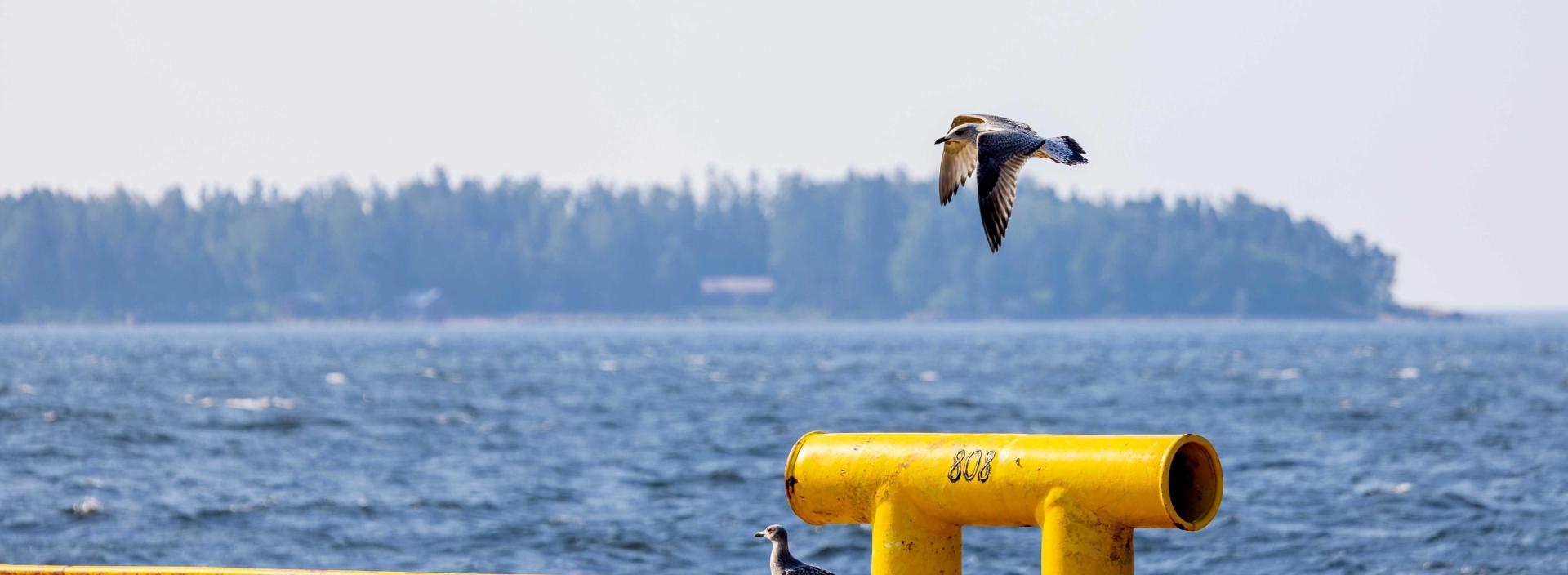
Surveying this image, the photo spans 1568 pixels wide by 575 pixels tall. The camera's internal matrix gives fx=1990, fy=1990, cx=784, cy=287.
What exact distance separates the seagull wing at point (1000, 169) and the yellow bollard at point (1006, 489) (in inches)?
105

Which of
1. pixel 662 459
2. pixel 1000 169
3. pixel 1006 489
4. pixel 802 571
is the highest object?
pixel 1000 169

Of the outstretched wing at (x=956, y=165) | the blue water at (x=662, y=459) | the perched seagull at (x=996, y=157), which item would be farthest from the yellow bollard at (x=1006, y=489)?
the blue water at (x=662, y=459)

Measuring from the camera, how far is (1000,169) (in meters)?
9.27

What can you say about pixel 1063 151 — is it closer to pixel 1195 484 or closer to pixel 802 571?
pixel 802 571

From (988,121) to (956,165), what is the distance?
0.28m

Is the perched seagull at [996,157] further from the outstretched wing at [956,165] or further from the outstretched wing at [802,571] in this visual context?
the outstretched wing at [802,571]

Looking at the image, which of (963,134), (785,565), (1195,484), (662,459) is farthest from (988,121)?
(662,459)

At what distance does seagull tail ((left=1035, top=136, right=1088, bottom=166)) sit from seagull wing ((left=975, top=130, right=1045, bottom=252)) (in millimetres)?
44

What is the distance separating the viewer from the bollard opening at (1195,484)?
5.96m

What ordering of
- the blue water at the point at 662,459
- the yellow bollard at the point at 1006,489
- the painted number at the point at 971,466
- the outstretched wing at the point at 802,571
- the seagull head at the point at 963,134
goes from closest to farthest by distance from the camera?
the yellow bollard at the point at 1006,489
the painted number at the point at 971,466
the outstretched wing at the point at 802,571
the seagull head at the point at 963,134
the blue water at the point at 662,459

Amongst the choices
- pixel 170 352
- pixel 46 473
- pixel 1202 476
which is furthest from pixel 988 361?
pixel 1202 476

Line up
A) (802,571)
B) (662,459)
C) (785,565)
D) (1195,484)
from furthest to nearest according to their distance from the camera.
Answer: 1. (662,459)
2. (785,565)
3. (802,571)
4. (1195,484)

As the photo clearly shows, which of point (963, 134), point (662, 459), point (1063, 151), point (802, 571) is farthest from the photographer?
point (662, 459)

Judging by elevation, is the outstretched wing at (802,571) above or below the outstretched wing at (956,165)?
below
